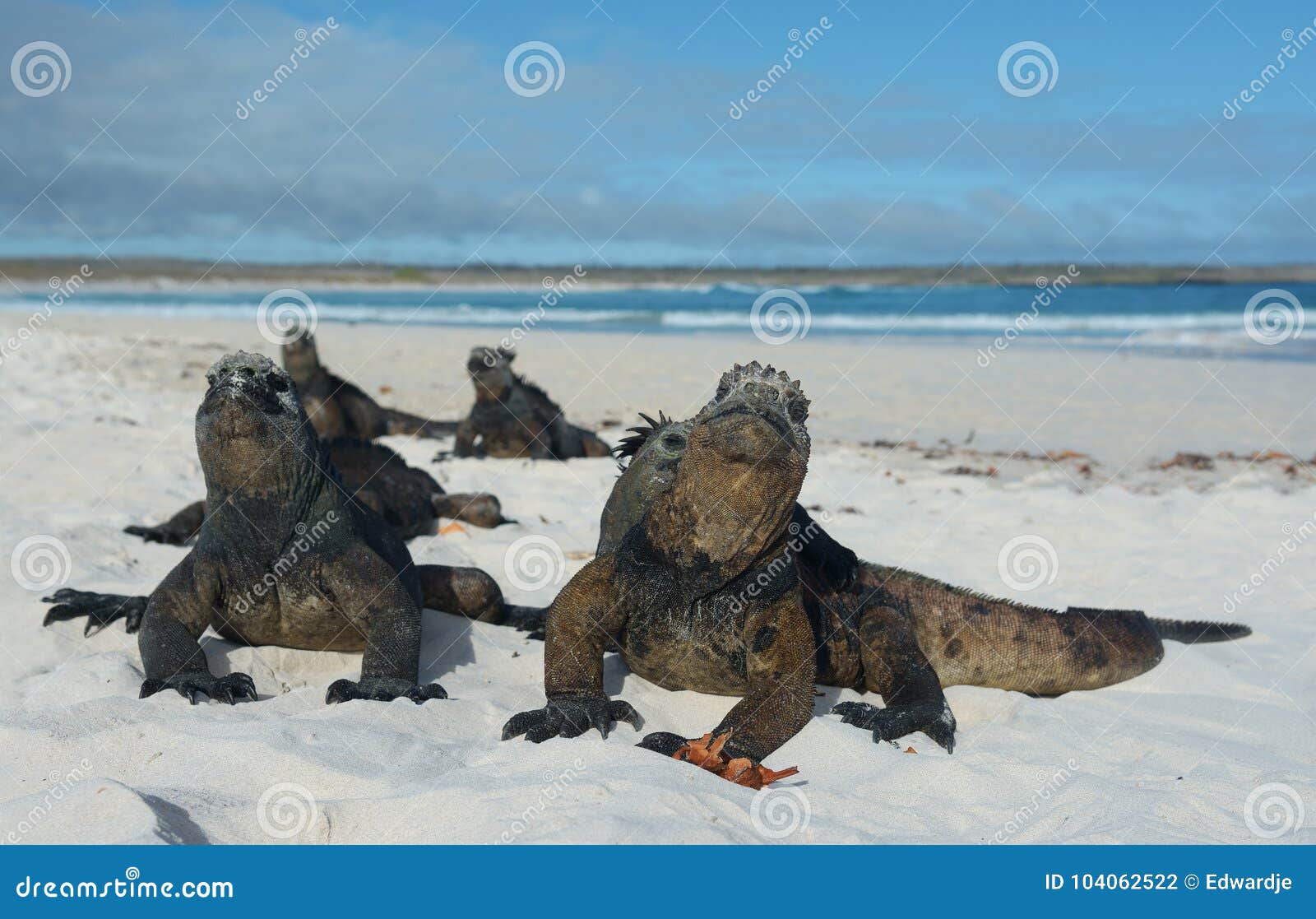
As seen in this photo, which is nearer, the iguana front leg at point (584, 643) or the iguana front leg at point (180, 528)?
the iguana front leg at point (584, 643)

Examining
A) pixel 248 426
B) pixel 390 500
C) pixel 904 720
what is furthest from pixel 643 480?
pixel 390 500

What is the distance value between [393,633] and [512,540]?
2868 mm

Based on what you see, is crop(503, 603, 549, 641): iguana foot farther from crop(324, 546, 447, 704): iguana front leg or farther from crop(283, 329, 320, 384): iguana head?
crop(283, 329, 320, 384): iguana head

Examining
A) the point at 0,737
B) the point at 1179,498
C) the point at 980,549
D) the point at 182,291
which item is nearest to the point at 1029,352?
the point at 1179,498

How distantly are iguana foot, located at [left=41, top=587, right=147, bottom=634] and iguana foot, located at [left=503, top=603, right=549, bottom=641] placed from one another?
175cm

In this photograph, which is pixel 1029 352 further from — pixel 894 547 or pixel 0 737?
pixel 0 737

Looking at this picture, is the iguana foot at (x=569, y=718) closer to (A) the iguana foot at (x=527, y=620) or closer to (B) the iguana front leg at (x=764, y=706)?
(B) the iguana front leg at (x=764, y=706)

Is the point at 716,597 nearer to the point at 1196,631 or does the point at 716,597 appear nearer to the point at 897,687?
the point at 897,687

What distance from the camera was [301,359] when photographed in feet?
42.1

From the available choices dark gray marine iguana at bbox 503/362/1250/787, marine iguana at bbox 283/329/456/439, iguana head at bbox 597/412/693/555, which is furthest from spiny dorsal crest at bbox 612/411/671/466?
marine iguana at bbox 283/329/456/439

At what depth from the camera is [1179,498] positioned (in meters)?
9.08

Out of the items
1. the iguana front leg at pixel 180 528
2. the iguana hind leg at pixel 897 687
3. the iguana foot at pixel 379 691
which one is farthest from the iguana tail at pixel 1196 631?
the iguana front leg at pixel 180 528

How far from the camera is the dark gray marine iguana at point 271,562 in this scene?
4637 mm

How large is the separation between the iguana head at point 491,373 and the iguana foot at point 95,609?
6597 millimetres
